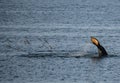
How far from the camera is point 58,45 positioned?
44438 millimetres

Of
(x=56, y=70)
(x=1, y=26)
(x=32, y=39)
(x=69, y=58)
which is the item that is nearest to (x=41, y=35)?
(x=32, y=39)

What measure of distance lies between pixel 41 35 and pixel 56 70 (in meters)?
13.1

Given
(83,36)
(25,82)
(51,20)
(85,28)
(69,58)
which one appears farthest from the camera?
(51,20)

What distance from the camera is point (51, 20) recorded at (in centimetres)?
5950

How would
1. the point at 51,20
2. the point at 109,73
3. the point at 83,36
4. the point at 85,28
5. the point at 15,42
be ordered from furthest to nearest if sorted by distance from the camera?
the point at 51,20 → the point at 85,28 → the point at 83,36 → the point at 15,42 → the point at 109,73

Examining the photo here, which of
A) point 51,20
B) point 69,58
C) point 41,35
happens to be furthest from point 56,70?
point 51,20

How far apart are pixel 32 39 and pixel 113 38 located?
4525 mm

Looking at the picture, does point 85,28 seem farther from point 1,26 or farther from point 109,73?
point 109,73

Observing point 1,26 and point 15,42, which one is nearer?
point 15,42

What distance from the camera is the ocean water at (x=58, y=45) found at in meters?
35.1

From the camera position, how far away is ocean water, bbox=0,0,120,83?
115 ft

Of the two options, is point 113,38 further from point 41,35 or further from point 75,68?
point 75,68

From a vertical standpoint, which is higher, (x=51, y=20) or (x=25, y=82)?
(x=25, y=82)

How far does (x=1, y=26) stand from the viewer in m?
54.7
